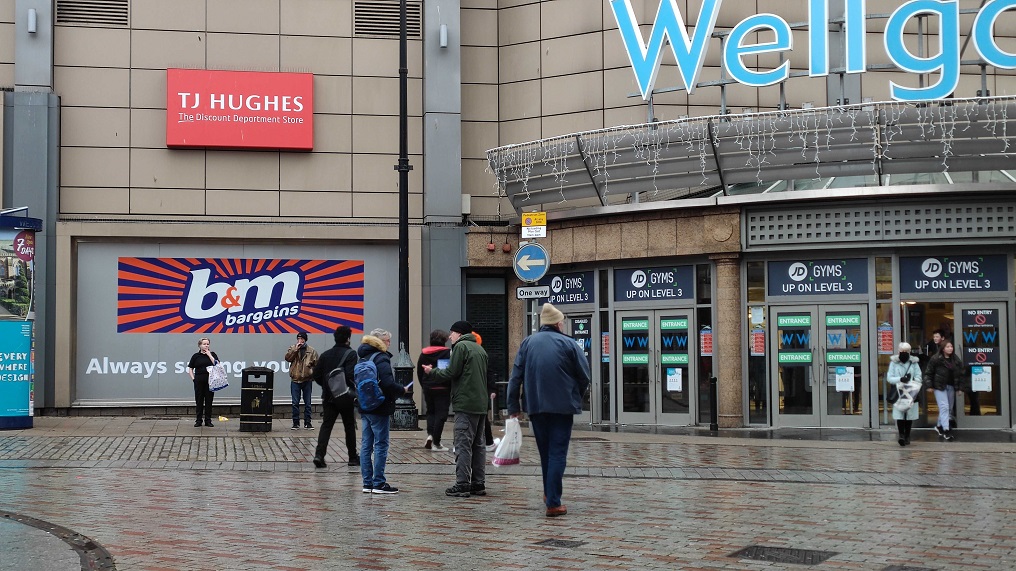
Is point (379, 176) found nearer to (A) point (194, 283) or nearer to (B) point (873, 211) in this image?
(A) point (194, 283)

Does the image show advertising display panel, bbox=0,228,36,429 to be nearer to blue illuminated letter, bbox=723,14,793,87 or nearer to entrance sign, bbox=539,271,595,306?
entrance sign, bbox=539,271,595,306

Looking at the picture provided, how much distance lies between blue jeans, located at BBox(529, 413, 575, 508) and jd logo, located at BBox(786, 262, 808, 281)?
12.0 m

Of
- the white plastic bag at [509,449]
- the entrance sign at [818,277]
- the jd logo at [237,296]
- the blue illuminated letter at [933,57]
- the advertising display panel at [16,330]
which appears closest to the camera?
the white plastic bag at [509,449]

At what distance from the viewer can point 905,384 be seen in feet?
59.3

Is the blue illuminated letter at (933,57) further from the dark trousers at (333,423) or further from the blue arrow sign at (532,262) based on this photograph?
the dark trousers at (333,423)

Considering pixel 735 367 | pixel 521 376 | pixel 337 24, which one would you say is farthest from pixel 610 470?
pixel 337 24

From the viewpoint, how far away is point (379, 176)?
2503cm

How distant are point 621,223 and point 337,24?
24.8 ft

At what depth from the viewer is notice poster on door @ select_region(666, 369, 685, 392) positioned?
2216 cm

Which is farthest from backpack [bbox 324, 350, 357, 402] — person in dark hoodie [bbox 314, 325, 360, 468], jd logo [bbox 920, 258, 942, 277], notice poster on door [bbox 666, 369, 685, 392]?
jd logo [bbox 920, 258, 942, 277]

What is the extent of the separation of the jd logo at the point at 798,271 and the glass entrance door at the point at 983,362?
262cm

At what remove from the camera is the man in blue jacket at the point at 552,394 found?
10273 mm

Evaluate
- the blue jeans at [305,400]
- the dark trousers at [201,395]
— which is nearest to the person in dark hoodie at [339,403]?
the blue jeans at [305,400]

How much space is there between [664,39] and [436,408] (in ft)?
31.0
